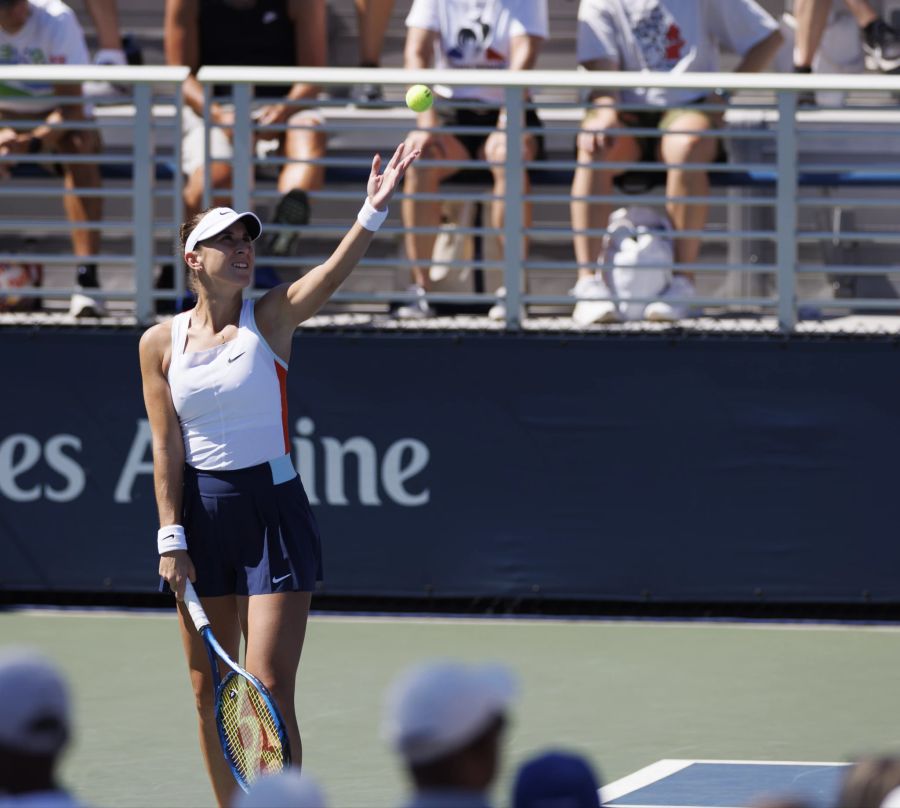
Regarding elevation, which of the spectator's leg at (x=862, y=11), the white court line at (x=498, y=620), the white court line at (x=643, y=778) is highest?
the spectator's leg at (x=862, y=11)

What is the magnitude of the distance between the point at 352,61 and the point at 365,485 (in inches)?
172

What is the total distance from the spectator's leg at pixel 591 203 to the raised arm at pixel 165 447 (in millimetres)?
4139

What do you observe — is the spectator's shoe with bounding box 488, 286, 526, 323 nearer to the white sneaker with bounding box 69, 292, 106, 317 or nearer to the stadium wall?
the stadium wall

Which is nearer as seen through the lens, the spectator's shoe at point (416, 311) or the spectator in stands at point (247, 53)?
the spectator's shoe at point (416, 311)

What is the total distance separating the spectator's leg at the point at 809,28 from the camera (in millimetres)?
11414

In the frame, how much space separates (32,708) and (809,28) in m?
8.99

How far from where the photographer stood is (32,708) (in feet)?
10.7

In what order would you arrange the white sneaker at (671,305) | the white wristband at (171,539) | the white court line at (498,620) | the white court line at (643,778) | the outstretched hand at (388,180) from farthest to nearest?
the white sneaker at (671,305) → the white court line at (498,620) → the white court line at (643,778) → the outstretched hand at (388,180) → the white wristband at (171,539)

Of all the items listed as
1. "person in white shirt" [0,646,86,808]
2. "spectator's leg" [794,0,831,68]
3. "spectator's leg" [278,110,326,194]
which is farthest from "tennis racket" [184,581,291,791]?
"spectator's leg" [794,0,831,68]

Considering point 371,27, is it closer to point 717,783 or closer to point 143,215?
point 143,215

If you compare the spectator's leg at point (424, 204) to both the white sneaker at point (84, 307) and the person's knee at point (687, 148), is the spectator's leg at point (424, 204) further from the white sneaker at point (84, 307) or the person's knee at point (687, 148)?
the white sneaker at point (84, 307)

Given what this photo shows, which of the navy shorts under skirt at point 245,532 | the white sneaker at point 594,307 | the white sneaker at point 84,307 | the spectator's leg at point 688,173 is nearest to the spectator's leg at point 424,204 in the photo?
the white sneaker at point 594,307

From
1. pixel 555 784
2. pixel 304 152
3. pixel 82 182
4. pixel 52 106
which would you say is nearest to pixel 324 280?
pixel 555 784

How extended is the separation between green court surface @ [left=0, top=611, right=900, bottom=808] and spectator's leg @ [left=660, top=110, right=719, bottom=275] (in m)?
2.01
